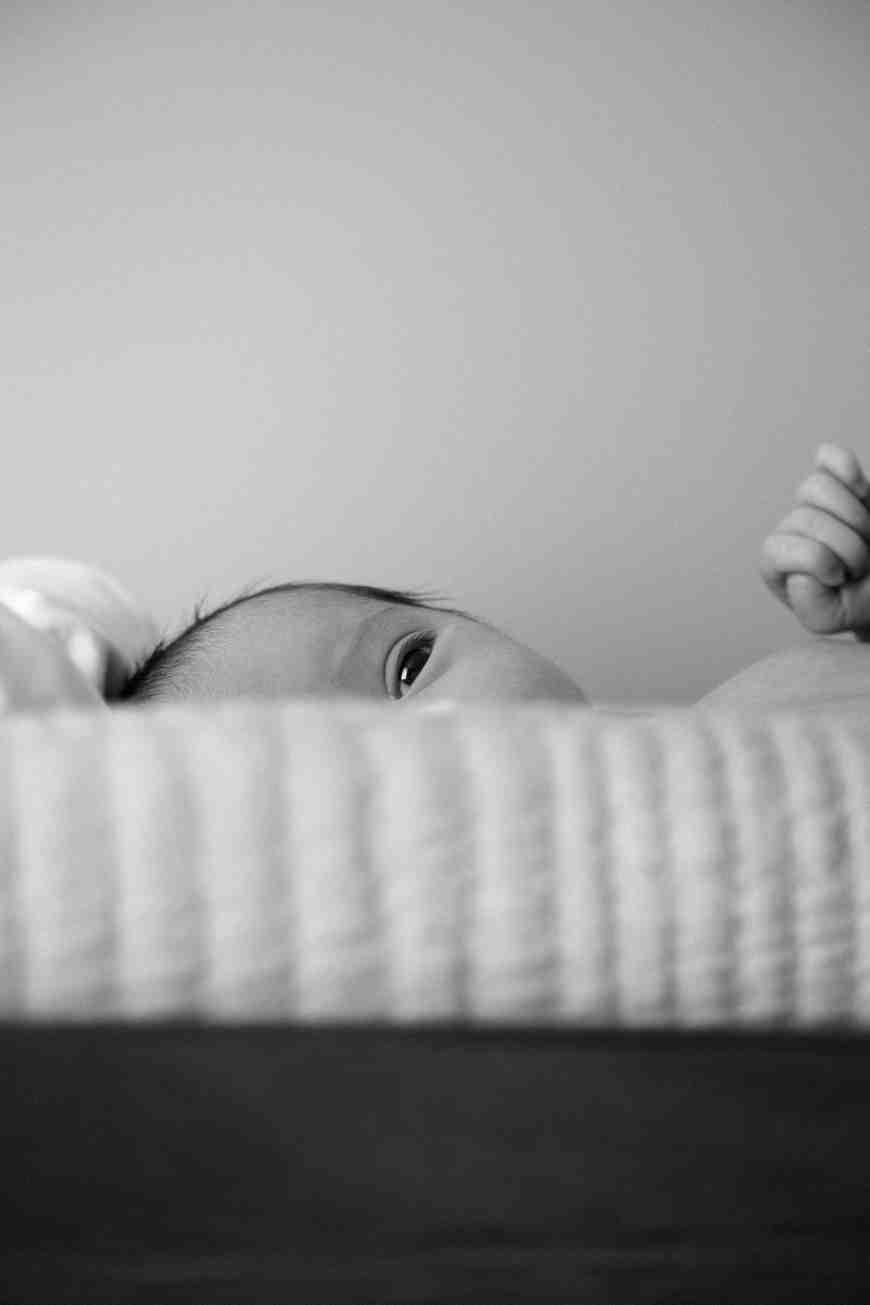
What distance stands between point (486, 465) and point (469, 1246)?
2.55 feet

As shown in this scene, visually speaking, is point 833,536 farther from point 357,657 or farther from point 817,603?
point 357,657

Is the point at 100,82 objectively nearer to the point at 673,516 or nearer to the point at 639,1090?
the point at 673,516

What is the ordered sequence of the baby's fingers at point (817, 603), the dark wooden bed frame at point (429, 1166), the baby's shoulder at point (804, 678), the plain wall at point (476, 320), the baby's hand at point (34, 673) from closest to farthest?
the dark wooden bed frame at point (429, 1166)
the baby's hand at point (34, 673)
the baby's shoulder at point (804, 678)
the baby's fingers at point (817, 603)
the plain wall at point (476, 320)

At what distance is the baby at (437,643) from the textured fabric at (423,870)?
Result: 0.97 feet

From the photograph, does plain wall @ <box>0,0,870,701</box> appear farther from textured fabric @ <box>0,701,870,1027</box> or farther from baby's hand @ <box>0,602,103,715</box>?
textured fabric @ <box>0,701,870,1027</box>

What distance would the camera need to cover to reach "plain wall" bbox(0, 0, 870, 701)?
90 cm

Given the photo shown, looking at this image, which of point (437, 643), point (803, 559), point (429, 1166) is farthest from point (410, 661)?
point (429, 1166)

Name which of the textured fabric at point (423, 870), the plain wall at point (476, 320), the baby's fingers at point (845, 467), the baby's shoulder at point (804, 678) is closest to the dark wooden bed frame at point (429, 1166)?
the textured fabric at point (423, 870)

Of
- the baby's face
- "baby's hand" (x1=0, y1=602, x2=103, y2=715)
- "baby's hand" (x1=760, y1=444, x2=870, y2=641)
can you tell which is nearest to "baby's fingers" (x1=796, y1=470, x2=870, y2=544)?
"baby's hand" (x1=760, y1=444, x2=870, y2=641)

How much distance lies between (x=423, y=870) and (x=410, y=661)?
16.6 inches

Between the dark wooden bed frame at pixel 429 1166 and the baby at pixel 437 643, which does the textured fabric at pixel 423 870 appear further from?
the baby at pixel 437 643

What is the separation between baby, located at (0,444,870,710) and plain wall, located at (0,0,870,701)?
0.28 metres

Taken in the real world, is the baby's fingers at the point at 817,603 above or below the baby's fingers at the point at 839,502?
below

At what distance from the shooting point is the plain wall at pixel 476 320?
90cm
